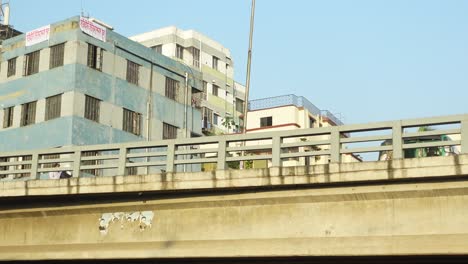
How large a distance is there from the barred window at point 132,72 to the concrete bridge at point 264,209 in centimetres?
2423

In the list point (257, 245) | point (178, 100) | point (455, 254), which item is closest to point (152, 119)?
point (178, 100)

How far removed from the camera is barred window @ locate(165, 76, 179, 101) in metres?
47.0

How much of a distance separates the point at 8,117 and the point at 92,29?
8.02 m

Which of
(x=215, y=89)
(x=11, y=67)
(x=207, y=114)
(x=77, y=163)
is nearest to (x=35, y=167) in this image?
(x=77, y=163)

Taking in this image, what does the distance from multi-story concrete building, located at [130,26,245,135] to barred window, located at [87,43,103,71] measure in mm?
21852

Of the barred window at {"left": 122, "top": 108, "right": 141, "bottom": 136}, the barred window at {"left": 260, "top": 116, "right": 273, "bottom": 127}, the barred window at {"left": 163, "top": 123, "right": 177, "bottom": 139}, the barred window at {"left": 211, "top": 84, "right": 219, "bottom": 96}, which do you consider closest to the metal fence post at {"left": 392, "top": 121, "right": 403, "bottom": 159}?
the barred window at {"left": 122, "top": 108, "right": 141, "bottom": 136}

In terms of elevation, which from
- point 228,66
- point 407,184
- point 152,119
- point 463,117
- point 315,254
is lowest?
point 315,254

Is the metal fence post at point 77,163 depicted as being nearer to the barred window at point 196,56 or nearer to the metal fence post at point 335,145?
the metal fence post at point 335,145

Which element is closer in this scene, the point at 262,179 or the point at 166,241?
the point at 262,179

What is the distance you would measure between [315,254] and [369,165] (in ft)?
7.68

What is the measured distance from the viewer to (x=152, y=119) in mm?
45125

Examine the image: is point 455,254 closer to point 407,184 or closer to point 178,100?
point 407,184

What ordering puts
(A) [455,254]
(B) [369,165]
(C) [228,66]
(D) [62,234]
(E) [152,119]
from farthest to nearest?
(C) [228,66] < (E) [152,119] < (D) [62,234] < (B) [369,165] < (A) [455,254]

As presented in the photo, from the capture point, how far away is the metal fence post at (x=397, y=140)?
14.5 m
